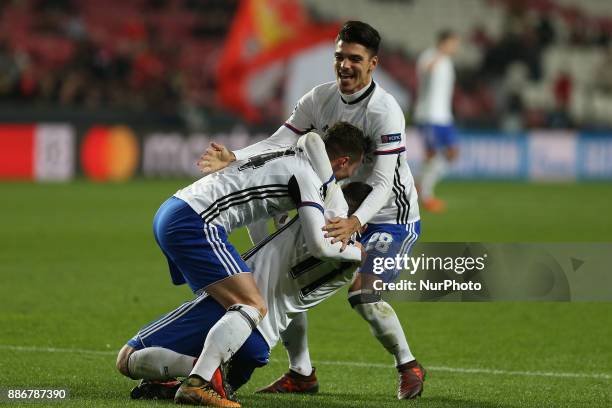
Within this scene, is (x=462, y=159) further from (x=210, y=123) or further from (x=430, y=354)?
(x=430, y=354)

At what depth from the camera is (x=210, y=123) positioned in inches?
875

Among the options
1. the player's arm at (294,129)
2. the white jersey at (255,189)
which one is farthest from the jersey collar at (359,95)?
the white jersey at (255,189)

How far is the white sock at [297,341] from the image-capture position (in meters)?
5.99

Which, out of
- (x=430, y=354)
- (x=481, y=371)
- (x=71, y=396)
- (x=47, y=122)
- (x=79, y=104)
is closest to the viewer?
(x=71, y=396)

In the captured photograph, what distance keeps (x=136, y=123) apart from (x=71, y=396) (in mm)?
16472

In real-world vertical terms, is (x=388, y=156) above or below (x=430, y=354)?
above

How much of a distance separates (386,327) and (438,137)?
428 inches

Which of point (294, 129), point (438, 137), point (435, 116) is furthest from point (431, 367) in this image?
point (438, 137)

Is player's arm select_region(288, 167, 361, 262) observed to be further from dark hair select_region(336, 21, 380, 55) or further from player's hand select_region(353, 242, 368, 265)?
A: dark hair select_region(336, 21, 380, 55)

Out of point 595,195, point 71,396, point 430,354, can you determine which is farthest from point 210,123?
point 71,396

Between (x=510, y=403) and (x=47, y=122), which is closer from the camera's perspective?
(x=510, y=403)

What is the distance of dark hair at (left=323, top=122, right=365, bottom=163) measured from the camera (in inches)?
A: 220

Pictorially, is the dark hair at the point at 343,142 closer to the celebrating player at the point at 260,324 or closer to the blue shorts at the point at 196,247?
the celebrating player at the point at 260,324

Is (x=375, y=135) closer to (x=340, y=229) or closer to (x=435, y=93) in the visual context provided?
(x=340, y=229)
